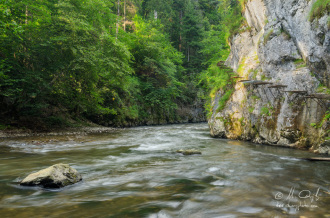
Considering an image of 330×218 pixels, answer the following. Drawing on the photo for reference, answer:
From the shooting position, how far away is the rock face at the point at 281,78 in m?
8.92

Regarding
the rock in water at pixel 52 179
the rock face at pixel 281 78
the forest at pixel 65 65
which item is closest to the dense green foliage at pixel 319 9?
the rock face at pixel 281 78

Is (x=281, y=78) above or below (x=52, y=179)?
above

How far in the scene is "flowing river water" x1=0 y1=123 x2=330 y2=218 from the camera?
11.1ft

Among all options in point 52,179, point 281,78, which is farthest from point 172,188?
point 281,78

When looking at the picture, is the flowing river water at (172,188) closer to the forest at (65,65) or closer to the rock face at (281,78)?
the rock face at (281,78)

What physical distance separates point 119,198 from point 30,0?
12021 millimetres

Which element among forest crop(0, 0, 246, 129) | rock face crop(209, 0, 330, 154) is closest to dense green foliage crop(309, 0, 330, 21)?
rock face crop(209, 0, 330, 154)

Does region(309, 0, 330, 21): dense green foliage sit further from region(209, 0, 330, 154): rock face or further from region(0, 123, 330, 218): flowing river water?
region(0, 123, 330, 218): flowing river water

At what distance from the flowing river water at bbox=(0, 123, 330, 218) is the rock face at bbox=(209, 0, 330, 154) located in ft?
8.82

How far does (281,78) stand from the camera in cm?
1059

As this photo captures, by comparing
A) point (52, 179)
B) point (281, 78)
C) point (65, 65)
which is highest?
point (65, 65)

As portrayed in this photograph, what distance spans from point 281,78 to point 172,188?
8730 mm

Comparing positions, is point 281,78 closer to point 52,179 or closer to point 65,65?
point 52,179

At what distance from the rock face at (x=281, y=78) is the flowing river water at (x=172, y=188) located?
8.82 ft
